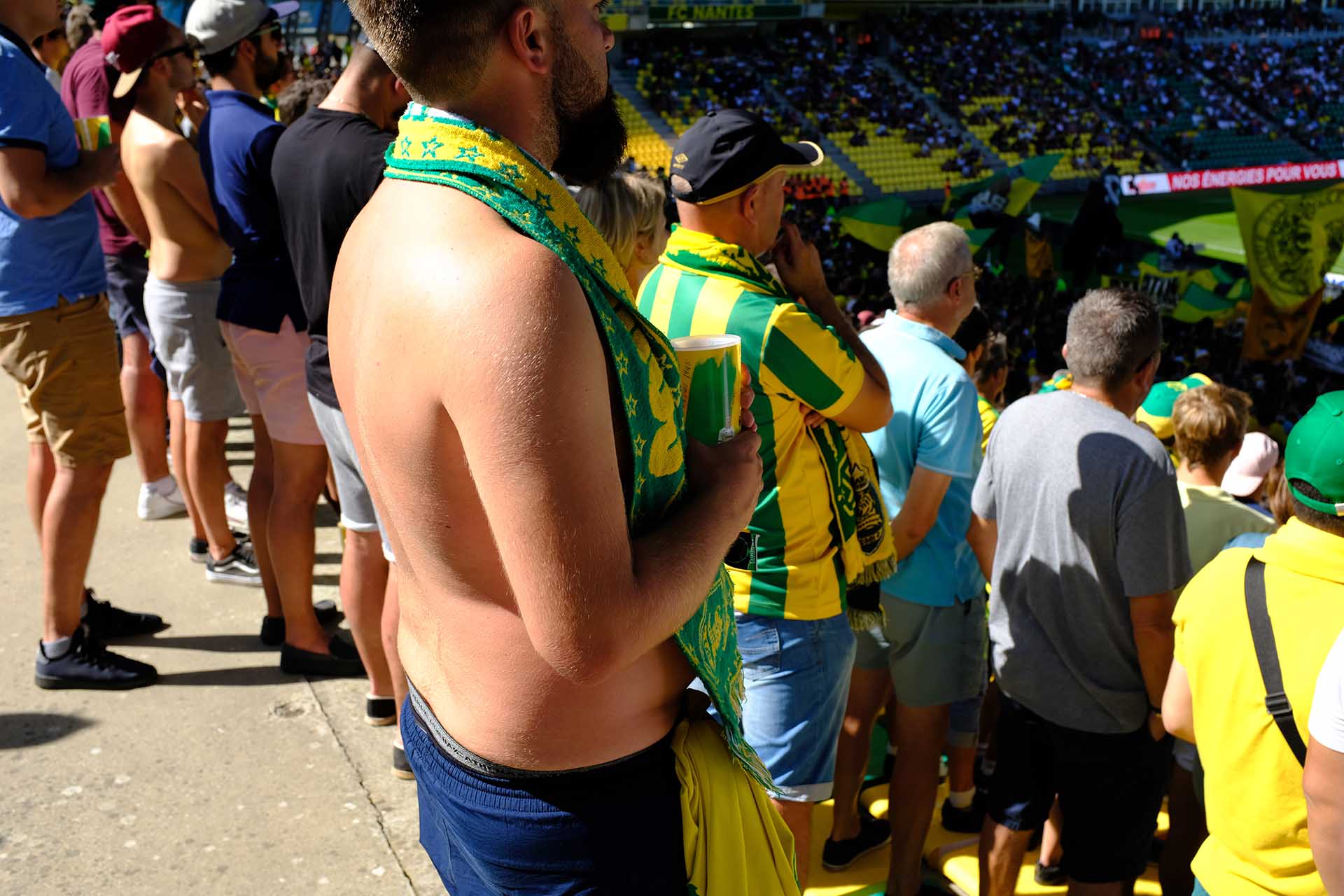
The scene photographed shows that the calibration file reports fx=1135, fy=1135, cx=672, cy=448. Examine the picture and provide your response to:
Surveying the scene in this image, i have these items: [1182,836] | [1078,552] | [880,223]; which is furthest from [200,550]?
[880,223]

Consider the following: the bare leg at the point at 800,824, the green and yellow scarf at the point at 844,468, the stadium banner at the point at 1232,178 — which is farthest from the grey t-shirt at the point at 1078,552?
the stadium banner at the point at 1232,178

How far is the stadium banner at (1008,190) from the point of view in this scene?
453 inches

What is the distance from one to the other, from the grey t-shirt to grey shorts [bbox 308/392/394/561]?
1531mm

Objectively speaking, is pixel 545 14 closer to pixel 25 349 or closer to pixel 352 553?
pixel 352 553

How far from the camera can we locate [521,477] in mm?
1003

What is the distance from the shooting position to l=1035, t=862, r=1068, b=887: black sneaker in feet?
9.57

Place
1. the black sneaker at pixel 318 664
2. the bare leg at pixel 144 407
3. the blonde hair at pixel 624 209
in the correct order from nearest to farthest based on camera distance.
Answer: the blonde hair at pixel 624 209 → the black sneaker at pixel 318 664 → the bare leg at pixel 144 407

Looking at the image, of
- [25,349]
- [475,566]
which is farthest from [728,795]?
[25,349]

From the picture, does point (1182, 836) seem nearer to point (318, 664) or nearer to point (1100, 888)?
point (1100, 888)

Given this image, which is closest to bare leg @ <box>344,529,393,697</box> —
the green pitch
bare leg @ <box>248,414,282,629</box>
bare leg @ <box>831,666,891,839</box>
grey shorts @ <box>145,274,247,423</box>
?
bare leg @ <box>248,414,282,629</box>

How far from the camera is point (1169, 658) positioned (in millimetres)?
2346

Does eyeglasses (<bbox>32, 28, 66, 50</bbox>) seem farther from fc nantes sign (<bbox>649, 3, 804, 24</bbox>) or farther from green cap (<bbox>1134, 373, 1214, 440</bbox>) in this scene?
fc nantes sign (<bbox>649, 3, 804, 24</bbox>)

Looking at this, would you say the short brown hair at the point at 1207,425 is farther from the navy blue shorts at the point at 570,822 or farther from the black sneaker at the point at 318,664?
the black sneaker at the point at 318,664

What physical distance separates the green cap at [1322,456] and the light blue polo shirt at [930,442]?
0.93 metres
